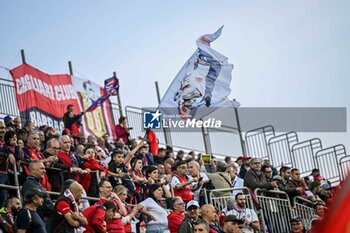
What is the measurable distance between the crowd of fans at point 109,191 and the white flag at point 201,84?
1.38m

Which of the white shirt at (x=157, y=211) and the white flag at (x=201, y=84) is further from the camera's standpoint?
the white flag at (x=201, y=84)

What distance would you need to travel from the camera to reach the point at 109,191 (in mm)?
11688

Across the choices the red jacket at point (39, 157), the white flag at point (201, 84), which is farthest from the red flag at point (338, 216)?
the white flag at point (201, 84)

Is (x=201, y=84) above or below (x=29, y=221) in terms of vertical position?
above

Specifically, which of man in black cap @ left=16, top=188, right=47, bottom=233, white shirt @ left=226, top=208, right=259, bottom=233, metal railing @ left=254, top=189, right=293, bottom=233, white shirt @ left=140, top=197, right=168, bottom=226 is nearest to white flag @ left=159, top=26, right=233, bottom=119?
metal railing @ left=254, top=189, right=293, bottom=233

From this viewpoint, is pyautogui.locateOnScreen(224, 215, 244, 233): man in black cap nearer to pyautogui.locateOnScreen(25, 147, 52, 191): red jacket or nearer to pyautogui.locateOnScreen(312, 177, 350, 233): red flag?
pyautogui.locateOnScreen(25, 147, 52, 191): red jacket

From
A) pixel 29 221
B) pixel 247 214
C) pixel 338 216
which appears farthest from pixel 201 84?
pixel 338 216

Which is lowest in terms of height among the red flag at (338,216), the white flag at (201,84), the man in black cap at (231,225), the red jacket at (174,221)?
the man in black cap at (231,225)

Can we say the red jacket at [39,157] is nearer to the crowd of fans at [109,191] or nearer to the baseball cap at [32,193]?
the crowd of fans at [109,191]

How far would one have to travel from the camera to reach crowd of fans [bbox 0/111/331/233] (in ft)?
33.7

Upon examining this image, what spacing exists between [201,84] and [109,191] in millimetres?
6333

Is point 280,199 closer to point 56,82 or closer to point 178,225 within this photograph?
point 178,225

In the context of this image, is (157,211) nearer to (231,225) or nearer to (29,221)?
(231,225)

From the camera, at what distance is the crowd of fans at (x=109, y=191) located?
10281mm
